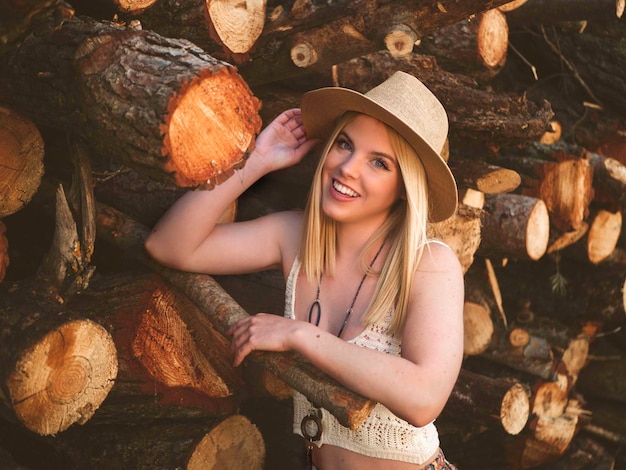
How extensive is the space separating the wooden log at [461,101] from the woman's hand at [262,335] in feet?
4.40

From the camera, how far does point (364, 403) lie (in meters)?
2.08

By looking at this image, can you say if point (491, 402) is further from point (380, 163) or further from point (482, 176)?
point (380, 163)

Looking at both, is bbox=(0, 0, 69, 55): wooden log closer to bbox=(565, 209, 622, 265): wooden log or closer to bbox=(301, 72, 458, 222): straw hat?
bbox=(301, 72, 458, 222): straw hat

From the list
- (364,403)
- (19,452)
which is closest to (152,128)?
(364,403)

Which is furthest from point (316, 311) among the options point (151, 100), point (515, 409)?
point (515, 409)

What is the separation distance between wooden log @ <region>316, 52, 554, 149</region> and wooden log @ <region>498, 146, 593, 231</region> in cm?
73

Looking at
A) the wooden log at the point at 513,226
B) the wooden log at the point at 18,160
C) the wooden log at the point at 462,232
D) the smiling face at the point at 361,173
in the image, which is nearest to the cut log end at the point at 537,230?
the wooden log at the point at 513,226

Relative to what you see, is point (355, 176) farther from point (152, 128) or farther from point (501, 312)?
point (501, 312)

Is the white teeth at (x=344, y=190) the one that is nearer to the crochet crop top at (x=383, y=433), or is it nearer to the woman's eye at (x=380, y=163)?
the woman's eye at (x=380, y=163)

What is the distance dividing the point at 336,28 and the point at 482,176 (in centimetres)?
118

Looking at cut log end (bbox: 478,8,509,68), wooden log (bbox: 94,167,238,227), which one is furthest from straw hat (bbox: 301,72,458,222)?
cut log end (bbox: 478,8,509,68)

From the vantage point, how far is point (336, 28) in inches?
110

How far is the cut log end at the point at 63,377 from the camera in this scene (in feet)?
7.18

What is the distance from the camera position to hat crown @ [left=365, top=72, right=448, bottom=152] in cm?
242
